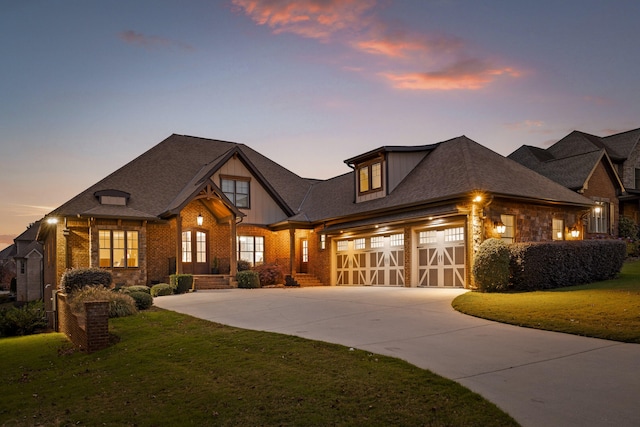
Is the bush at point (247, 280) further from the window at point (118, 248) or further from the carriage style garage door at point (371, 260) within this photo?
the window at point (118, 248)

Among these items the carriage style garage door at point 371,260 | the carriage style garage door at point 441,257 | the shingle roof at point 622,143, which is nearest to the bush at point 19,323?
the carriage style garage door at point 371,260

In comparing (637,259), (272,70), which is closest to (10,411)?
(272,70)

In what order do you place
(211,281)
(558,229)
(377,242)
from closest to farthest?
1. (558,229)
2. (377,242)
3. (211,281)

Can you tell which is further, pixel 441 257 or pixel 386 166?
pixel 386 166

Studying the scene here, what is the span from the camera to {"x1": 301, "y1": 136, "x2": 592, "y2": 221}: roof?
19.8 m

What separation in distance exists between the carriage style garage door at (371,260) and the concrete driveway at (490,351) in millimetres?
6583

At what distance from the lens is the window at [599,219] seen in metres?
28.2

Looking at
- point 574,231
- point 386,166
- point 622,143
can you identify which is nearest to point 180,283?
point 386,166

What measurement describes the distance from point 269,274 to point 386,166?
8.27 meters

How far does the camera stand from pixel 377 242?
24328 mm

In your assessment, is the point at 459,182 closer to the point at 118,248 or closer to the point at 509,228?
the point at 509,228

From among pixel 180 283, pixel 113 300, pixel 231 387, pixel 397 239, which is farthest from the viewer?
pixel 397 239

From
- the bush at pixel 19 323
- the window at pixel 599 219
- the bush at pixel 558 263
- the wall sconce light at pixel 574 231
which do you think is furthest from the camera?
the window at pixel 599 219

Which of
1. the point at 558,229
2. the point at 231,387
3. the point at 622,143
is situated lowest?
the point at 231,387
